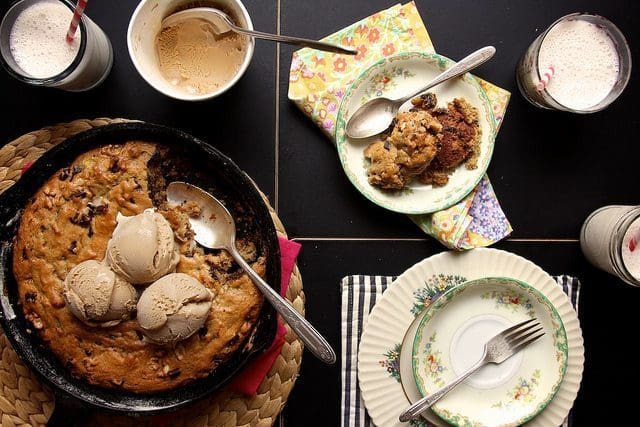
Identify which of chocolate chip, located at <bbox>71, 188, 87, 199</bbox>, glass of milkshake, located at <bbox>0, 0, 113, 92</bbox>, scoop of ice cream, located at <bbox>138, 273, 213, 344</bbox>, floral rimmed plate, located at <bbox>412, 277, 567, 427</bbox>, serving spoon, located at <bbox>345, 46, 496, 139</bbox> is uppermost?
glass of milkshake, located at <bbox>0, 0, 113, 92</bbox>

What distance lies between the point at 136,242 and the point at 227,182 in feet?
0.85

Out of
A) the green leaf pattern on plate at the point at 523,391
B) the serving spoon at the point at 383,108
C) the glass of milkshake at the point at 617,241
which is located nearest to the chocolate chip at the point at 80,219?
the serving spoon at the point at 383,108

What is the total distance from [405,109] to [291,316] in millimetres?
593

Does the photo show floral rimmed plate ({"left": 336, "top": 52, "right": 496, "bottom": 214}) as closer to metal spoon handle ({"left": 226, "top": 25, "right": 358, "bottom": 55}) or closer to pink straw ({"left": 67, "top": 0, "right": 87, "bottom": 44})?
metal spoon handle ({"left": 226, "top": 25, "right": 358, "bottom": 55})

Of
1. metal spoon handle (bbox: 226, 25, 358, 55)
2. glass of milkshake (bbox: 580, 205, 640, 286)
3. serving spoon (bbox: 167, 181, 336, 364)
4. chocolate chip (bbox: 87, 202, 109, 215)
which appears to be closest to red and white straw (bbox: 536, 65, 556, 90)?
glass of milkshake (bbox: 580, 205, 640, 286)

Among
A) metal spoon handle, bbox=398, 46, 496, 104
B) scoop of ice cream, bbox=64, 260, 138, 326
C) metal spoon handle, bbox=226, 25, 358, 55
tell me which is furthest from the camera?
metal spoon handle, bbox=398, 46, 496, 104

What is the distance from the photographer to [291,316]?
1.26m

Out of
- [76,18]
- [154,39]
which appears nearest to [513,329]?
[154,39]

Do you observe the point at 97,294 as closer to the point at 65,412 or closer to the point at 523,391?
the point at 65,412

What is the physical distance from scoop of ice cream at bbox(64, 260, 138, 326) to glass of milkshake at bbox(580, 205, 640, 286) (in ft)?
3.58

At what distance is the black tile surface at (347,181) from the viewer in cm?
153

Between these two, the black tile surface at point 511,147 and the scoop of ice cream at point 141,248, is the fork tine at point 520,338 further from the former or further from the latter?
the scoop of ice cream at point 141,248

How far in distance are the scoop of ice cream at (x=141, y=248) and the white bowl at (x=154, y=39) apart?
30cm

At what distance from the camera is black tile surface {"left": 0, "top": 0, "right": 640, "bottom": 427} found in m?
1.53
